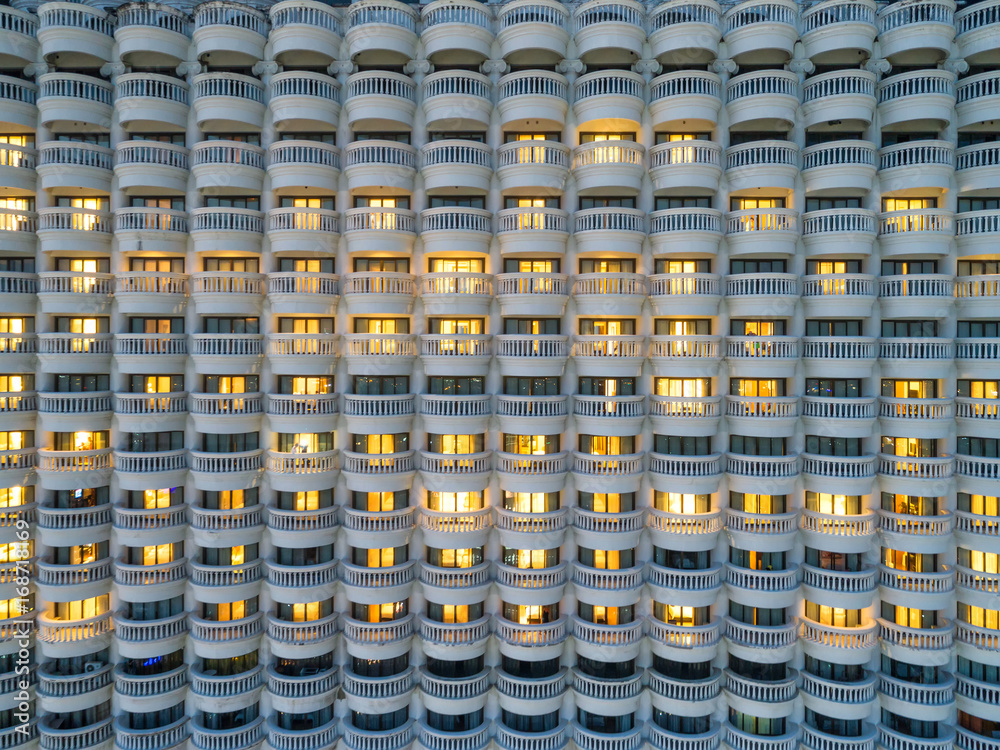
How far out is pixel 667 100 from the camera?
58.0 feet

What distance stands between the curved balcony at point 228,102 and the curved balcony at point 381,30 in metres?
3.93

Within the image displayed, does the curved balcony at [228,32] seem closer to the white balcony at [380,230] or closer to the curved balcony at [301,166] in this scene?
the curved balcony at [301,166]

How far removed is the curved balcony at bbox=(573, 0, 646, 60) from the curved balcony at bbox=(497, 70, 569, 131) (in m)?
1.63

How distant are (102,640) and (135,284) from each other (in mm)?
12664

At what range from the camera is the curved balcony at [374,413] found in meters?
17.4

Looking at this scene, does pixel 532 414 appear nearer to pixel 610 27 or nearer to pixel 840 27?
pixel 610 27

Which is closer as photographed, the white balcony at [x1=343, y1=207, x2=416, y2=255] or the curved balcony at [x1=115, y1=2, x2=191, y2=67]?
the white balcony at [x1=343, y1=207, x2=416, y2=255]

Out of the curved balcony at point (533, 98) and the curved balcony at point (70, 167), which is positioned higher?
the curved balcony at point (533, 98)

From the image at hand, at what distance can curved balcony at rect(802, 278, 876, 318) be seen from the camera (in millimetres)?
17219

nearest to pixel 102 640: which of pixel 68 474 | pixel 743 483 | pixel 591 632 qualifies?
pixel 68 474

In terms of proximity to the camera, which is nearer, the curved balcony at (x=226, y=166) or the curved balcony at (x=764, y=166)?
the curved balcony at (x=764, y=166)

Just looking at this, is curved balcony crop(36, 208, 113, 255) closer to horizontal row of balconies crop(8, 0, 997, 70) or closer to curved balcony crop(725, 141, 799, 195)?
horizontal row of balconies crop(8, 0, 997, 70)

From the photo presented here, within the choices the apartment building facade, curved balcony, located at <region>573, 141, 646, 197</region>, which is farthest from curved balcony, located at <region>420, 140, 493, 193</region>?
curved balcony, located at <region>573, 141, 646, 197</region>

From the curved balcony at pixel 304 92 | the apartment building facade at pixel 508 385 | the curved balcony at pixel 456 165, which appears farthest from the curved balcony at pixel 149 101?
the curved balcony at pixel 456 165
